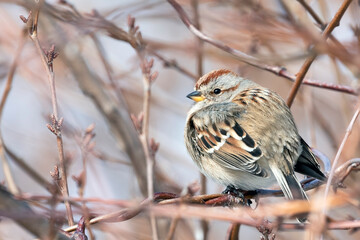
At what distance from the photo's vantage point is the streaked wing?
3566 millimetres

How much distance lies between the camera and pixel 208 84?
4406 millimetres

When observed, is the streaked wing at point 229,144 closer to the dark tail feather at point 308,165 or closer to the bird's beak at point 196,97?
the dark tail feather at point 308,165

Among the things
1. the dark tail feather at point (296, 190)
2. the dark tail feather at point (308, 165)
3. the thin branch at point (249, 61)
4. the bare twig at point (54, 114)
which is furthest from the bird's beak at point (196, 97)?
the bare twig at point (54, 114)

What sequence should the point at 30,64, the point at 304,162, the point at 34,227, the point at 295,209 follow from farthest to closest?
the point at 30,64
the point at 304,162
the point at 34,227
the point at 295,209

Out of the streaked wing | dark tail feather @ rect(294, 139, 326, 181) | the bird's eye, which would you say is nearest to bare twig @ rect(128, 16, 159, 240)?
the streaked wing

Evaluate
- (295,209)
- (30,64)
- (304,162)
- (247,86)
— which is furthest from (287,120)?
(30,64)

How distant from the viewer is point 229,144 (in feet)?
12.3

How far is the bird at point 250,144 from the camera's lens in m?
3.53

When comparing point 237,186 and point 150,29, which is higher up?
point 150,29

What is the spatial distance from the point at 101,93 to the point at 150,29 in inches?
143

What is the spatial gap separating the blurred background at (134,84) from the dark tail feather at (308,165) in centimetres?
36

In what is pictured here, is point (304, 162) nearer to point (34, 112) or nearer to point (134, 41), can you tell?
point (134, 41)

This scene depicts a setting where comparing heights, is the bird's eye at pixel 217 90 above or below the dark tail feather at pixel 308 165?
above

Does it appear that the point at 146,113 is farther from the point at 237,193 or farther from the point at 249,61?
the point at 237,193
